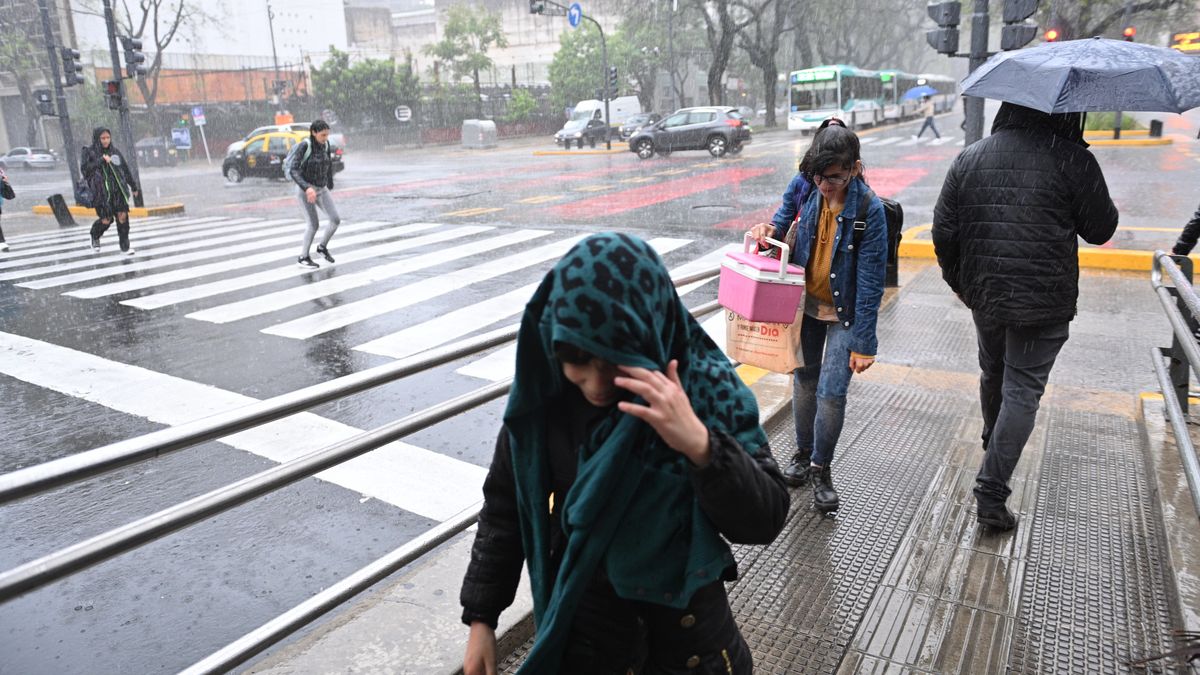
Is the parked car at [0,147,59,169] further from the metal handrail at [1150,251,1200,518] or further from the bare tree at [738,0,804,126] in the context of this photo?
the metal handrail at [1150,251,1200,518]

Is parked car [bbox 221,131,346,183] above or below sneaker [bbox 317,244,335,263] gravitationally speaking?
above

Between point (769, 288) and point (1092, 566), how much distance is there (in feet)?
5.60

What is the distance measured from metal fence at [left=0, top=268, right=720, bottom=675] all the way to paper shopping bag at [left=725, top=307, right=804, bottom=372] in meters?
1.23

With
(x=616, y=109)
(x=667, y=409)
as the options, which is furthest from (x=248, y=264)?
(x=616, y=109)

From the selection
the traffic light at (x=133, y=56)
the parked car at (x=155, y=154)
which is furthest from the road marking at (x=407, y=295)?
the parked car at (x=155, y=154)

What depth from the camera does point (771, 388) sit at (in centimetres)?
557

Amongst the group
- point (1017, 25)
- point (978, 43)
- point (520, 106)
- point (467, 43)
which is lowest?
point (978, 43)

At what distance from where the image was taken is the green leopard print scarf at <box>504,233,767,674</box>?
1444mm

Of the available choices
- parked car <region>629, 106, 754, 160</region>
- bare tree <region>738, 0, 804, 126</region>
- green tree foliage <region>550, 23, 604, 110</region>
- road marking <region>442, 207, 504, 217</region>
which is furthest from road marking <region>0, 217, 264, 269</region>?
green tree foliage <region>550, 23, 604, 110</region>

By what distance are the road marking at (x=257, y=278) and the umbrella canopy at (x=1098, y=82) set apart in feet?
29.8

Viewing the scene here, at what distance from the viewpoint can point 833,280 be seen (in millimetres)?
3662

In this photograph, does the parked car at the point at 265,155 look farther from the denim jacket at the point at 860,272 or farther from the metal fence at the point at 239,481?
the metal fence at the point at 239,481

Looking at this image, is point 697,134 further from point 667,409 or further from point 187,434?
point 667,409

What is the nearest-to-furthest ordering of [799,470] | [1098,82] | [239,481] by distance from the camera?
[239,481] < [1098,82] < [799,470]
